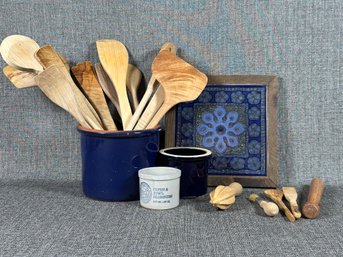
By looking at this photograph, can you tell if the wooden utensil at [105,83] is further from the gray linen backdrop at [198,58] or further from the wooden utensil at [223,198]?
the wooden utensil at [223,198]

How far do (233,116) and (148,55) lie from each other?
202 millimetres

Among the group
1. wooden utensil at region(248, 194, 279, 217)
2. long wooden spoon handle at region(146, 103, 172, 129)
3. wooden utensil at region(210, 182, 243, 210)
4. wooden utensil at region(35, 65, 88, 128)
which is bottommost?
wooden utensil at region(248, 194, 279, 217)

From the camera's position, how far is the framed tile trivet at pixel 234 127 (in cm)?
111

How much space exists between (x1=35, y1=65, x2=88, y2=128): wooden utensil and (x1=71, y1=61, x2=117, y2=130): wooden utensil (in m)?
0.05

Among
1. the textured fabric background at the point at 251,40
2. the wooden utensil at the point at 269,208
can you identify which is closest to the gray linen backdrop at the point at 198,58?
the textured fabric background at the point at 251,40

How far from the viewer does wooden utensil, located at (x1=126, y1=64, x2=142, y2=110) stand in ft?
3.65

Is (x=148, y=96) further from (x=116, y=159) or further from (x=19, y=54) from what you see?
(x=19, y=54)

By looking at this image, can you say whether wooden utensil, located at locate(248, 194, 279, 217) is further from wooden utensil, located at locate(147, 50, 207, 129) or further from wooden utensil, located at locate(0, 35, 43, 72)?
wooden utensil, located at locate(0, 35, 43, 72)

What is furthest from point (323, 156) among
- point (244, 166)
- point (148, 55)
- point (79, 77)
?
point (79, 77)

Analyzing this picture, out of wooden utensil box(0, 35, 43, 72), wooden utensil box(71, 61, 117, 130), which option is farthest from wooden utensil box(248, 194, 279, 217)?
wooden utensil box(0, 35, 43, 72)

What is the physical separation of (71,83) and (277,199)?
0.41 metres

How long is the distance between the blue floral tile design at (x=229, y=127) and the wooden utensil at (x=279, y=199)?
89 millimetres

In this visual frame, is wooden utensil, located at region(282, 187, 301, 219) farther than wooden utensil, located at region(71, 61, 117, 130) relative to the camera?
No

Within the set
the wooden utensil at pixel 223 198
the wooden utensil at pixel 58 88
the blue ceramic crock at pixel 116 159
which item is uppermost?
the wooden utensil at pixel 58 88
